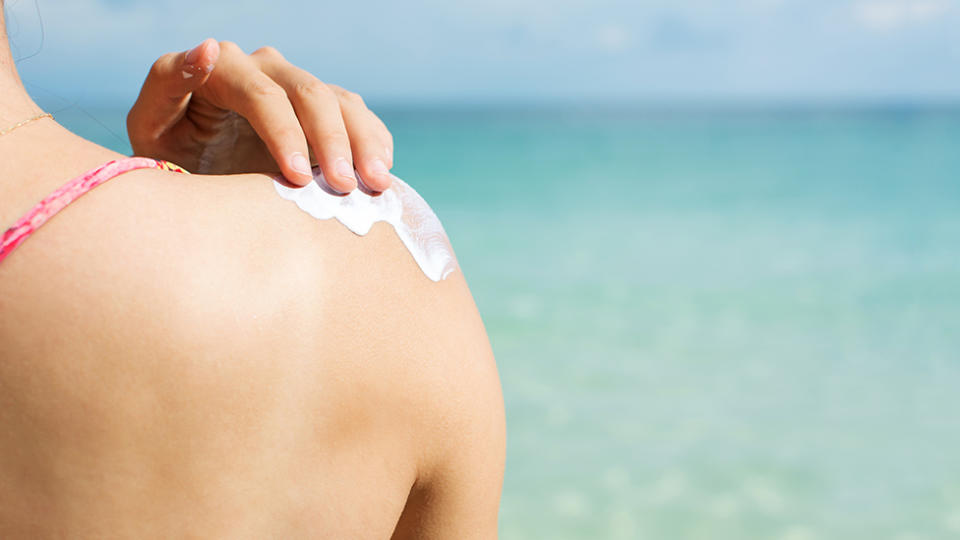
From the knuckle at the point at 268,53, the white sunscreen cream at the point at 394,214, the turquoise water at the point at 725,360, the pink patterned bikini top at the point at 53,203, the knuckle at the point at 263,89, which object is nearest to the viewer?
the pink patterned bikini top at the point at 53,203

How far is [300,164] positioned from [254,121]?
0.12 metres

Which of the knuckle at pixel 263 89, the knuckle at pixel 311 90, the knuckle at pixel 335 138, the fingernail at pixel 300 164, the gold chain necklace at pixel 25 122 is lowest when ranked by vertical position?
the gold chain necklace at pixel 25 122

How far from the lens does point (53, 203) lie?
604 millimetres

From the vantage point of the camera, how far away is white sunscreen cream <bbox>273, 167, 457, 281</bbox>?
73cm

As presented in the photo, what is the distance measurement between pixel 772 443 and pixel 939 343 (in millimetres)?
2153

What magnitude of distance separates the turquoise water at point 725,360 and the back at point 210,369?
0.34 metres

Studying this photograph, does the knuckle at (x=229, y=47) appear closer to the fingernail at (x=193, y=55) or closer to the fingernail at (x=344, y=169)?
the fingernail at (x=193, y=55)

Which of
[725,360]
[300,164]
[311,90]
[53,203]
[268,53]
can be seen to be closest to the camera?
[53,203]

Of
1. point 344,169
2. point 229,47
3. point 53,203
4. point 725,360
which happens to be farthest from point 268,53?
point 725,360

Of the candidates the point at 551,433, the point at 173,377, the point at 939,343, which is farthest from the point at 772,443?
the point at 173,377

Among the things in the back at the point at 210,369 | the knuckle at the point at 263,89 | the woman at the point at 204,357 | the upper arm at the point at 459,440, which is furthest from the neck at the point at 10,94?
the upper arm at the point at 459,440

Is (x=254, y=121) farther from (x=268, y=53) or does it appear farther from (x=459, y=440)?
(x=459, y=440)

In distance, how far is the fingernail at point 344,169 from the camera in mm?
776

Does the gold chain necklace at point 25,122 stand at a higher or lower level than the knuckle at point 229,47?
lower
